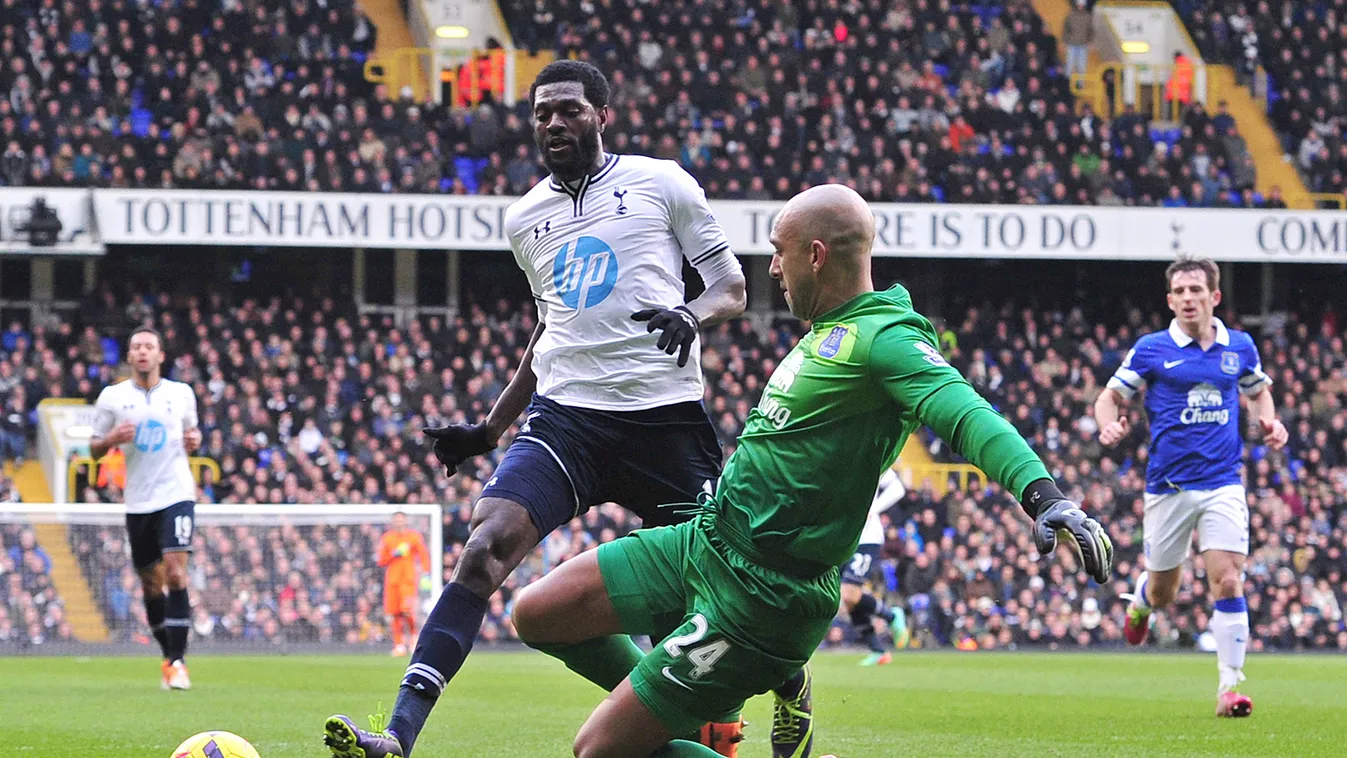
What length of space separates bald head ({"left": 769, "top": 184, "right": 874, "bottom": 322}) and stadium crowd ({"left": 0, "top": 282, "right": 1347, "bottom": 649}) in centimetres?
1603

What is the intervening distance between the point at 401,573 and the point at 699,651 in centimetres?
1517

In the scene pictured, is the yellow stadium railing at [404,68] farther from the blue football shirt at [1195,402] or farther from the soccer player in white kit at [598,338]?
the soccer player in white kit at [598,338]

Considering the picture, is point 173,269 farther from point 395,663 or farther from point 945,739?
point 945,739

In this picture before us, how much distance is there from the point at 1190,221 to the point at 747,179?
7.10m

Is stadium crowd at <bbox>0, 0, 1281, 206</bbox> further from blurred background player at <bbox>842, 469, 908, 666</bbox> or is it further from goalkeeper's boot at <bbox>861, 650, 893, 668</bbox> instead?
blurred background player at <bbox>842, 469, 908, 666</bbox>

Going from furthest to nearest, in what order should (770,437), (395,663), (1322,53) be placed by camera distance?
1. (1322,53)
2. (395,663)
3. (770,437)

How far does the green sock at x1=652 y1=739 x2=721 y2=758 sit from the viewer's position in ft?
→ 15.4

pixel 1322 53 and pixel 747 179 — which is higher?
pixel 1322 53

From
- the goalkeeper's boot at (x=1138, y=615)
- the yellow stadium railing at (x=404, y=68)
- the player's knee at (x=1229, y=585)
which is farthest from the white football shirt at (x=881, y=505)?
the yellow stadium railing at (x=404, y=68)

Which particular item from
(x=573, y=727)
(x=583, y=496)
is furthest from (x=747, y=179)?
(x=583, y=496)

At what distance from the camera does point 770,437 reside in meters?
4.65

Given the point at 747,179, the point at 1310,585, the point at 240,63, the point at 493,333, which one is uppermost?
the point at 240,63

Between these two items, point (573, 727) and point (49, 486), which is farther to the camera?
point (49, 486)

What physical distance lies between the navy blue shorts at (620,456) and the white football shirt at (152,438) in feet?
22.3
